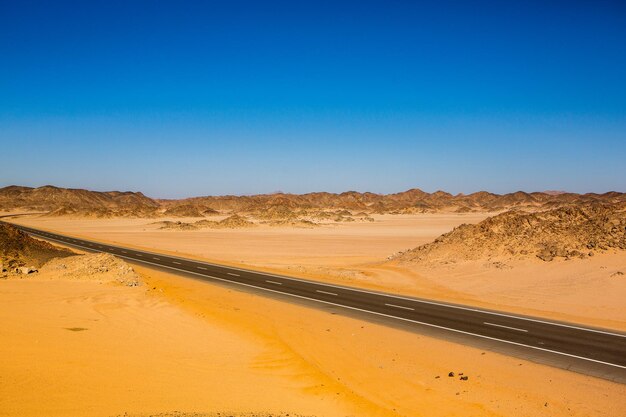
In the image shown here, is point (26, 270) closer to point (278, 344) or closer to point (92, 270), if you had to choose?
point (92, 270)

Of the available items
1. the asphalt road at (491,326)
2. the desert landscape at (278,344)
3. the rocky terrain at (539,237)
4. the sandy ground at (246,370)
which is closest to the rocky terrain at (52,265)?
the desert landscape at (278,344)

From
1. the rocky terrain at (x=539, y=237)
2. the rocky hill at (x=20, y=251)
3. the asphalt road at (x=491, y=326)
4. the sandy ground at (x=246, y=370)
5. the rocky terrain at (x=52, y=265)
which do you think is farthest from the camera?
the rocky terrain at (x=539, y=237)

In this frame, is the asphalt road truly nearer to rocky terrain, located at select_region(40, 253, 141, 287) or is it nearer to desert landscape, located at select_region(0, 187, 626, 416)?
desert landscape, located at select_region(0, 187, 626, 416)

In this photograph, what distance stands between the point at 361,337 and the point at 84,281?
14.3m

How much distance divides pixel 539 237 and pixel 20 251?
33569 millimetres

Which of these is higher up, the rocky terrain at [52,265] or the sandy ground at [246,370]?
the rocky terrain at [52,265]

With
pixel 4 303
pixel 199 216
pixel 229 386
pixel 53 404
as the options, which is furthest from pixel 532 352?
pixel 199 216

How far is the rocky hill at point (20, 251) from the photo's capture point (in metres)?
25.4

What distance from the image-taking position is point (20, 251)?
2741 centimetres

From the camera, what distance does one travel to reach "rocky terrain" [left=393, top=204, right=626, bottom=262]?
2947 cm

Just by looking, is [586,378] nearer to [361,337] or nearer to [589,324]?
[361,337]

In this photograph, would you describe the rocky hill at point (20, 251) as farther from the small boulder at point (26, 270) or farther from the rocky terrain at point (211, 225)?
the rocky terrain at point (211, 225)

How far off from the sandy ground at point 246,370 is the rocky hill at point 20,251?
9926 millimetres

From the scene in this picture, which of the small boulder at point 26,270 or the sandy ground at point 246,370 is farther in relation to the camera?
the small boulder at point 26,270
